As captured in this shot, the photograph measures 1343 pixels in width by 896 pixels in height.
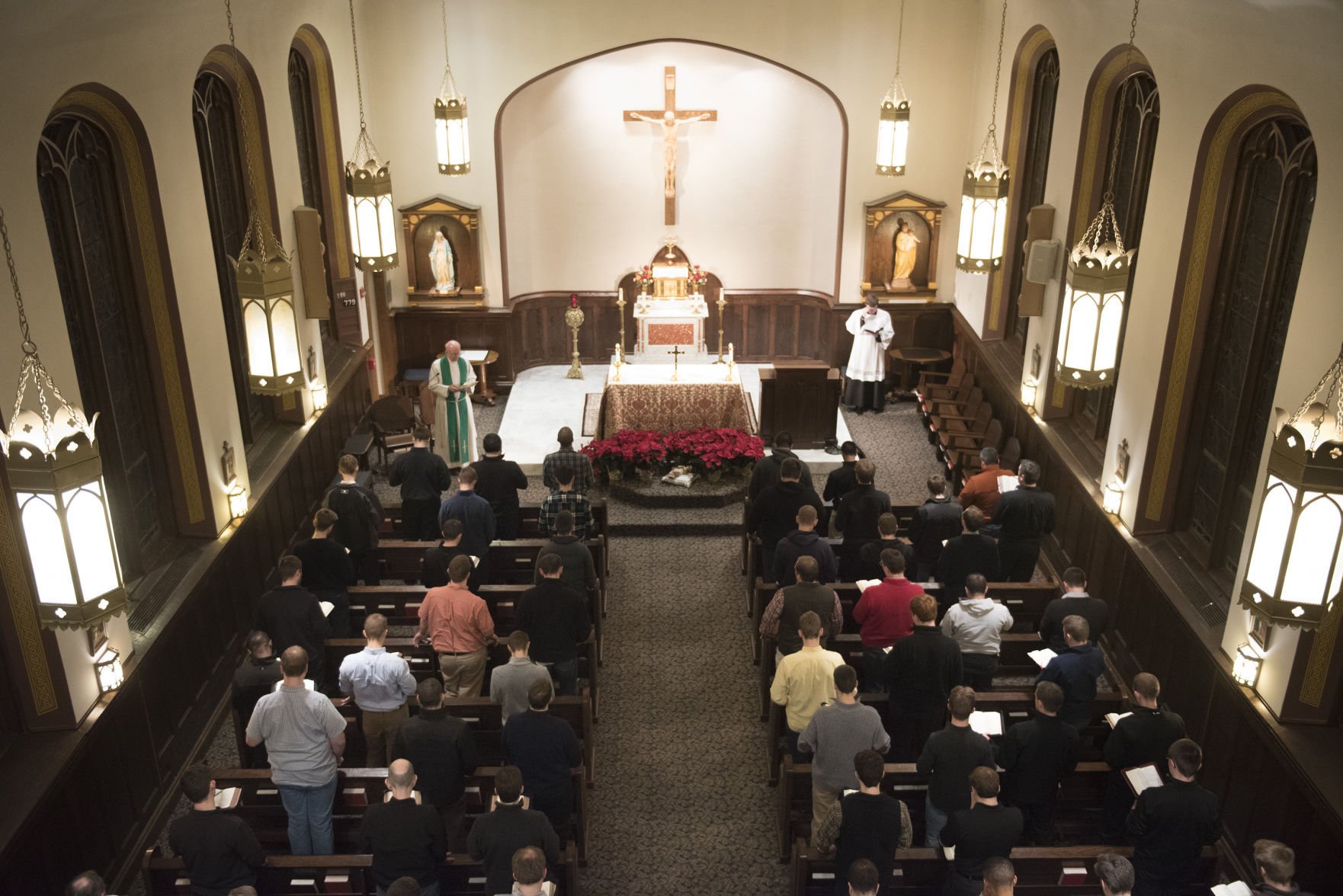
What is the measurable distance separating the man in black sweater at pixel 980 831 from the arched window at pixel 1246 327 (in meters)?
3.68

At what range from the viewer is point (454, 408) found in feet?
44.6

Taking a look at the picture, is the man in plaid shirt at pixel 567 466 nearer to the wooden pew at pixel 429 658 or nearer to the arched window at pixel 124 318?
the wooden pew at pixel 429 658

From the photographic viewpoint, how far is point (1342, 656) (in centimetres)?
686

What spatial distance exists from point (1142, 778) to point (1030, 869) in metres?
0.96

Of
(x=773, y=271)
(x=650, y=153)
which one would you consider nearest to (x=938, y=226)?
(x=773, y=271)

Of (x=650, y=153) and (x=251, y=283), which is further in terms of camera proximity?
(x=650, y=153)

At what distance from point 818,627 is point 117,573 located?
3.92 m

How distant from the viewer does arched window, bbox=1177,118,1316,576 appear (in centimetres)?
811

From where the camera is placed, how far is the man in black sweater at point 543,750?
6.82 meters

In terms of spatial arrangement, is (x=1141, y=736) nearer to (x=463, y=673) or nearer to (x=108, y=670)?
(x=463, y=673)

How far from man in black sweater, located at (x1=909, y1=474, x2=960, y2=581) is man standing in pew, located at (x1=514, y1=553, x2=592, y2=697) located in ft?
10.0

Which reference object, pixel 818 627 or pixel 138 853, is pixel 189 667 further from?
pixel 818 627

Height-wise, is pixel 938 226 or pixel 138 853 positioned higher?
pixel 938 226

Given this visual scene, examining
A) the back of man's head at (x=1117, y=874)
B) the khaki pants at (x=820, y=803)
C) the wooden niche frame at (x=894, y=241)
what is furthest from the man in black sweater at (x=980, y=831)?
the wooden niche frame at (x=894, y=241)
